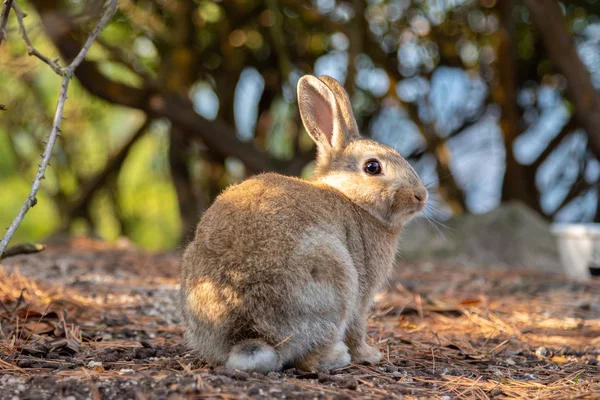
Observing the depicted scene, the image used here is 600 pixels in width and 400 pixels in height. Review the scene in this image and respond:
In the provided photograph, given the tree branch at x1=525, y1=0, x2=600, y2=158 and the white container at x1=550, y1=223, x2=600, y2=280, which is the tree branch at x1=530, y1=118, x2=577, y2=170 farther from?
the white container at x1=550, y1=223, x2=600, y2=280

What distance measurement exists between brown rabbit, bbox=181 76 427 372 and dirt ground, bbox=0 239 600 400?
4.3 inches

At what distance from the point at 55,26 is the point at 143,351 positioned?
3.69m

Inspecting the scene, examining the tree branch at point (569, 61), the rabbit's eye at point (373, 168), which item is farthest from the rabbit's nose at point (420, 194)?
the tree branch at point (569, 61)

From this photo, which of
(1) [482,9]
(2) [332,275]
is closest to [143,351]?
(2) [332,275]

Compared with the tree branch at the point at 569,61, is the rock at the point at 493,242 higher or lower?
lower

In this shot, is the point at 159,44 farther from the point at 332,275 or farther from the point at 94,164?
the point at 332,275

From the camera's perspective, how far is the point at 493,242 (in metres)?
7.79

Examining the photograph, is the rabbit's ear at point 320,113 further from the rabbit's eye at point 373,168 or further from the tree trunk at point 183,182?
the tree trunk at point 183,182

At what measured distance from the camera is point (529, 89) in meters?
9.51

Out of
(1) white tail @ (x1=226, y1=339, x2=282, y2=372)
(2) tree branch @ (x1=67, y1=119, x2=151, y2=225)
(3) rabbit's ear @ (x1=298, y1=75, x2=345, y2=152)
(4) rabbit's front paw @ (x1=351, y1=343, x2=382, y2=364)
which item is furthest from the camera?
(2) tree branch @ (x1=67, y1=119, x2=151, y2=225)

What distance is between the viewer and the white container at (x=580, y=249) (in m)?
6.21

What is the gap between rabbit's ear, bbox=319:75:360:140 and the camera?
360cm

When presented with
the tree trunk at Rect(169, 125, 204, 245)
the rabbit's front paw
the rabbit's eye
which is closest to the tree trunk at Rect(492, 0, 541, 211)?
the tree trunk at Rect(169, 125, 204, 245)

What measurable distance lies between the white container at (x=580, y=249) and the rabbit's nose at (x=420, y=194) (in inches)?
134
